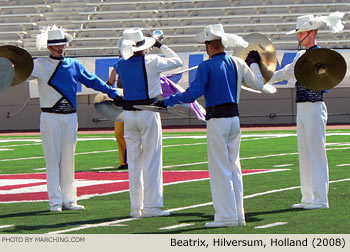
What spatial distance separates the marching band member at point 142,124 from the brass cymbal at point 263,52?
70cm

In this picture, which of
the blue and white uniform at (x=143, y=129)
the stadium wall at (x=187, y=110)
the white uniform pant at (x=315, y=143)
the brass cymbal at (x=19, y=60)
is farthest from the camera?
the stadium wall at (x=187, y=110)

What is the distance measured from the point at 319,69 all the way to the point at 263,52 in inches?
24.4

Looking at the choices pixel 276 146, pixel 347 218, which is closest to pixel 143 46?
pixel 347 218

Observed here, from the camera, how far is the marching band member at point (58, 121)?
10.5 meters

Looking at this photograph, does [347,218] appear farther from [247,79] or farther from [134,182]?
[134,182]

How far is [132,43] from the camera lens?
9836mm

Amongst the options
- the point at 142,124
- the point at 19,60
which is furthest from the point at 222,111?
the point at 19,60

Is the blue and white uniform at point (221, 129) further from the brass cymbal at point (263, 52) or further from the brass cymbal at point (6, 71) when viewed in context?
the brass cymbal at point (6, 71)

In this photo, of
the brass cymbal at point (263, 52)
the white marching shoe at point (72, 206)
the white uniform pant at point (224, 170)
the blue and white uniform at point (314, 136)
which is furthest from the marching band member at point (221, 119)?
the white marching shoe at point (72, 206)

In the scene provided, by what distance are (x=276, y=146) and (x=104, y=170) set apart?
5.72 m

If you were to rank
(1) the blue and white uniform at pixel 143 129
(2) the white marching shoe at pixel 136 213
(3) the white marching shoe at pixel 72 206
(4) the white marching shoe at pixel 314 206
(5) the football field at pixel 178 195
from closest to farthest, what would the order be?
(5) the football field at pixel 178 195 → (2) the white marching shoe at pixel 136 213 → (1) the blue and white uniform at pixel 143 129 → (4) the white marching shoe at pixel 314 206 → (3) the white marching shoe at pixel 72 206

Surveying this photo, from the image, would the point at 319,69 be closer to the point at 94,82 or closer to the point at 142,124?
the point at 142,124

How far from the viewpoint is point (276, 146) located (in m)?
20.3

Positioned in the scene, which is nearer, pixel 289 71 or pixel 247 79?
pixel 247 79
